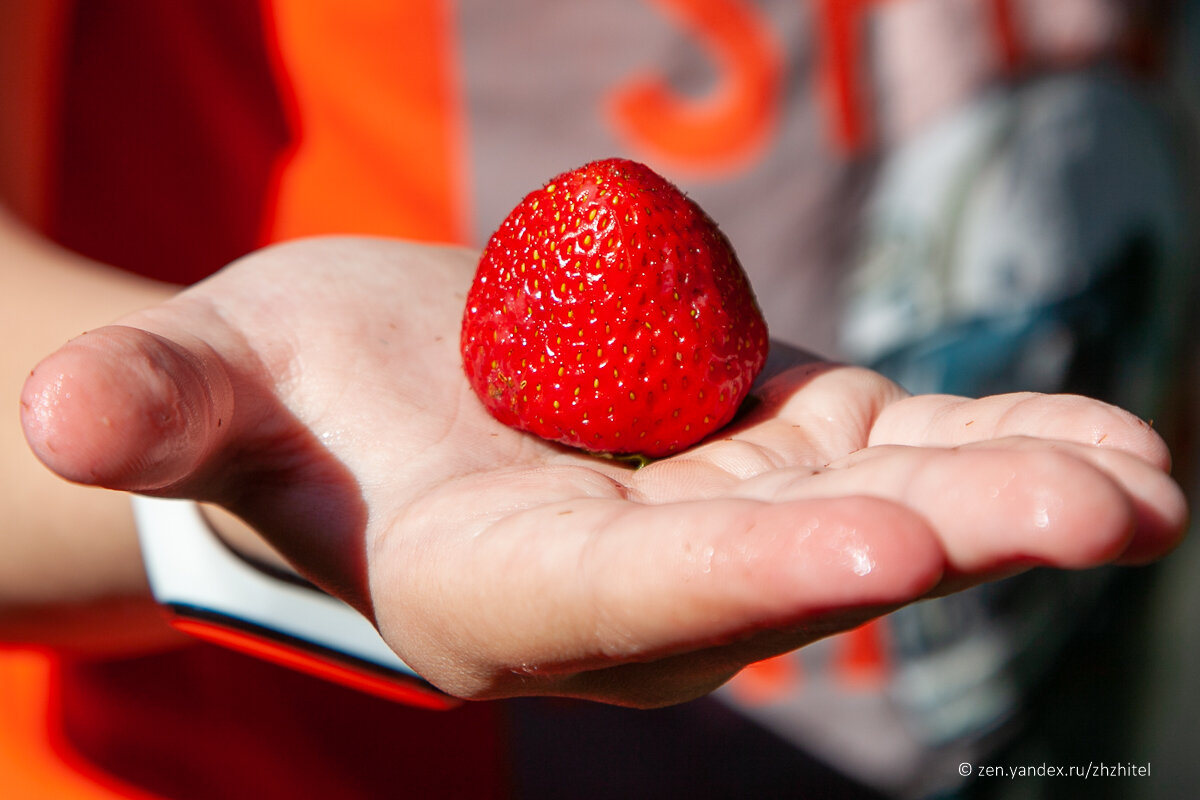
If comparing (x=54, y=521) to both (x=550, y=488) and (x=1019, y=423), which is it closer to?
(x=550, y=488)

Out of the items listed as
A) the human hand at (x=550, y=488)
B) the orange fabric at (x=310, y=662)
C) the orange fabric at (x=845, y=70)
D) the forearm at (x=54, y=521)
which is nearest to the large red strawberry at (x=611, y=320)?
the human hand at (x=550, y=488)

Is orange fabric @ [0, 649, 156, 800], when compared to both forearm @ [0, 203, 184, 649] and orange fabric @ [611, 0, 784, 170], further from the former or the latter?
orange fabric @ [611, 0, 784, 170]

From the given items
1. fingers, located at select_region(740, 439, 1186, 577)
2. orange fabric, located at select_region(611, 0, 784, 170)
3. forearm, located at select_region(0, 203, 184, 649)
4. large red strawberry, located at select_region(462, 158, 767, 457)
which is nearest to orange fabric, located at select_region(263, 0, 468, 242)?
orange fabric, located at select_region(611, 0, 784, 170)

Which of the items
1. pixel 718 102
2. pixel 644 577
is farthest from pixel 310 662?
pixel 718 102

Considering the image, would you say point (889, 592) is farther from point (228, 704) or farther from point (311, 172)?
point (311, 172)

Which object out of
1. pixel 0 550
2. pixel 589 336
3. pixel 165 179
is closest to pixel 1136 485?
pixel 589 336

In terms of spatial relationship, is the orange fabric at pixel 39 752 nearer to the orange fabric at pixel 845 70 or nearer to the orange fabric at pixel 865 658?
the orange fabric at pixel 865 658
